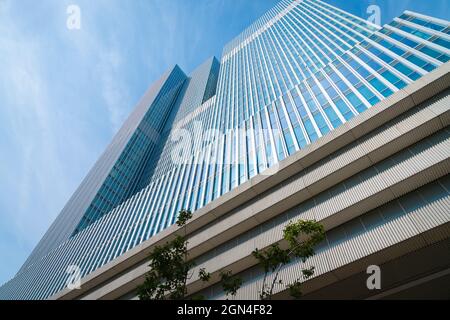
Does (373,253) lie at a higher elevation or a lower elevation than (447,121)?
lower

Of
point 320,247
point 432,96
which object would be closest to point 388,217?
point 320,247

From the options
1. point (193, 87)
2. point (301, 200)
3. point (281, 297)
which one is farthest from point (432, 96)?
point (193, 87)

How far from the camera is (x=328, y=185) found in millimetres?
17531

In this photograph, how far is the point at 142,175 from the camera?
8588 centimetres

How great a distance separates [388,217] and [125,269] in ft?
69.1

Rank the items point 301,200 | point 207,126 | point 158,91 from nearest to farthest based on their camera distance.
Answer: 1. point 301,200
2. point 207,126
3. point 158,91

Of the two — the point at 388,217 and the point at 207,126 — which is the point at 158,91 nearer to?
the point at 207,126

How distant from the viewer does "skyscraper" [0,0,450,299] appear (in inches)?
527

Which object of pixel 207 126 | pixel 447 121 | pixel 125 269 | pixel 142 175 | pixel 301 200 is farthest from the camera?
pixel 142 175

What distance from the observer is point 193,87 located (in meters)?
120

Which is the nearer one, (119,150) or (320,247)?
(320,247)

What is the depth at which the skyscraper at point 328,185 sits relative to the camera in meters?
13.4
